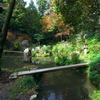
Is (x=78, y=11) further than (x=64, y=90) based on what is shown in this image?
No

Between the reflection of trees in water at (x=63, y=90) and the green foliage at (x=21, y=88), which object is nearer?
the green foliage at (x=21, y=88)

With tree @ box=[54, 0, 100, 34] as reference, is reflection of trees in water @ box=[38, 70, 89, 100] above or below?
below

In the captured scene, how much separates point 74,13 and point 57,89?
118 inches

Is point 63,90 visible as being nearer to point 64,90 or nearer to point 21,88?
point 64,90

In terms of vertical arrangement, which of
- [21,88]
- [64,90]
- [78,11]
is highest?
[78,11]

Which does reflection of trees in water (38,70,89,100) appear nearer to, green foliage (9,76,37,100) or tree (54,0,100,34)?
green foliage (9,76,37,100)

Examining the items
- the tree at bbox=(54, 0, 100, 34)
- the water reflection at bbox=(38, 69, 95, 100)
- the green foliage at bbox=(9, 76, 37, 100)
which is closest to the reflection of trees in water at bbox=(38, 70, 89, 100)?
the water reflection at bbox=(38, 69, 95, 100)

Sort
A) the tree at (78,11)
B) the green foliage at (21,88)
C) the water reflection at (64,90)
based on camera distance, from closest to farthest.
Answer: the green foliage at (21,88) < the tree at (78,11) < the water reflection at (64,90)

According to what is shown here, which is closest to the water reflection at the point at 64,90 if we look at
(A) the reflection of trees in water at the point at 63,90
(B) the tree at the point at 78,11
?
(A) the reflection of trees in water at the point at 63,90

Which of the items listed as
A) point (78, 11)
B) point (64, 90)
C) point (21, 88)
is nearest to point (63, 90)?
point (64, 90)

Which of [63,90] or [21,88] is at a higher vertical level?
[21,88]

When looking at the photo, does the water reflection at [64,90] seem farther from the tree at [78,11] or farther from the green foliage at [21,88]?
the tree at [78,11]

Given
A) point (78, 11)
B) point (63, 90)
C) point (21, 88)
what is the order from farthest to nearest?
point (63, 90), point (78, 11), point (21, 88)

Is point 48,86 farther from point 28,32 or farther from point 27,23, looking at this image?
point 28,32
